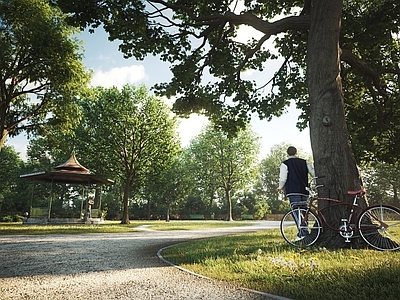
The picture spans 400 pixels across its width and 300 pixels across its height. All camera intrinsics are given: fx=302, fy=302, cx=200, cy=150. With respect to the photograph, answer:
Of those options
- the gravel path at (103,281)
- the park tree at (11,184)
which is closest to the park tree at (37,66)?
the gravel path at (103,281)

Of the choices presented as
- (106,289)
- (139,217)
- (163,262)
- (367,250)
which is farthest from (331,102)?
(139,217)

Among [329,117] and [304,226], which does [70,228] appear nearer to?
[304,226]

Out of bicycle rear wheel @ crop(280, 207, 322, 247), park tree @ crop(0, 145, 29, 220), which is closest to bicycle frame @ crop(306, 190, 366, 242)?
bicycle rear wheel @ crop(280, 207, 322, 247)

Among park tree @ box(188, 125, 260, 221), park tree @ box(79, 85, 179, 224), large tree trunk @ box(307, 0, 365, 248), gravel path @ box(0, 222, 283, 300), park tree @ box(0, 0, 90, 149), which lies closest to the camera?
gravel path @ box(0, 222, 283, 300)

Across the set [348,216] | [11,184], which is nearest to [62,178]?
[348,216]

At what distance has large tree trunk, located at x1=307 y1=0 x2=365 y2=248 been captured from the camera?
22.2 ft

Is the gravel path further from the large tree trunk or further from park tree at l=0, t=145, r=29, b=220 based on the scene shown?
park tree at l=0, t=145, r=29, b=220

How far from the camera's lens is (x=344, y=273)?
12.8 feet

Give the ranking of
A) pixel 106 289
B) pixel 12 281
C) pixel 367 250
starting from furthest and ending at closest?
1. pixel 367 250
2. pixel 12 281
3. pixel 106 289

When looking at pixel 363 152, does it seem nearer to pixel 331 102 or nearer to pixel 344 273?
pixel 331 102

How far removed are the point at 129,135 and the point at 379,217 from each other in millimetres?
24777

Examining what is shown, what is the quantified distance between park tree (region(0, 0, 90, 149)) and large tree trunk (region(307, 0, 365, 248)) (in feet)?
48.1

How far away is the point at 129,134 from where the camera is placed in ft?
93.1

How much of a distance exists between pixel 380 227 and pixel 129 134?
24858 millimetres
